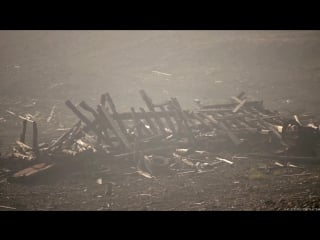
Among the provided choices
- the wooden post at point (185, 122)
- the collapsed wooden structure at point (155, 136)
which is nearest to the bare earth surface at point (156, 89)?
the collapsed wooden structure at point (155, 136)

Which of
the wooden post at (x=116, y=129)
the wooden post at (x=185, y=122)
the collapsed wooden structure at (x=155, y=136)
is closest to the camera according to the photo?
the collapsed wooden structure at (x=155, y=136)

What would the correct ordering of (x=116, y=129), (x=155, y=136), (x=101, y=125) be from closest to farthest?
(x=116, y=129) → (x=101, y=125) → (x=155, y=136)

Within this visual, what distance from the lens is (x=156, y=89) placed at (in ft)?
56.9

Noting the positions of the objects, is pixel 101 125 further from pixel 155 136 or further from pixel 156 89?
pixel 156 89

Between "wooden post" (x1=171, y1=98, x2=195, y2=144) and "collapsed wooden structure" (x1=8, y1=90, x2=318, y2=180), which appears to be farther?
"wooden post" (x1=171, y1=98, x2=195, y2=144)

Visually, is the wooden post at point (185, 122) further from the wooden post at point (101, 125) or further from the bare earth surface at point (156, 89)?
the wooden post at point (101, 125)

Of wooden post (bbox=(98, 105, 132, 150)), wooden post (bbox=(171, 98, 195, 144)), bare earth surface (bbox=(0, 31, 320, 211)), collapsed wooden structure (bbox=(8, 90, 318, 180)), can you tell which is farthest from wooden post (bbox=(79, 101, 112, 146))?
wooden post (bbox=(171, 98, 195, 144))

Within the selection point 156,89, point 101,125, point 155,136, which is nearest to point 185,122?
point 155,136

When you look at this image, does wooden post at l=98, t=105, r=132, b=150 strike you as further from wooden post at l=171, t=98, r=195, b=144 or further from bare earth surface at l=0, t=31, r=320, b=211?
wooden post at l=171, t=98, r=195, b=144

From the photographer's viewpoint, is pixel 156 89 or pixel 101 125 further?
pixel 156 89

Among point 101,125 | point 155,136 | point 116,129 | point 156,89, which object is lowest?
point 155,136

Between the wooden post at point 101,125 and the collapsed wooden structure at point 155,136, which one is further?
the wooden post at point 101,125

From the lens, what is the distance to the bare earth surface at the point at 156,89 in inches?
269

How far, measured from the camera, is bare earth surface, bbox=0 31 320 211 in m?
6.84
